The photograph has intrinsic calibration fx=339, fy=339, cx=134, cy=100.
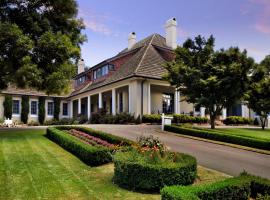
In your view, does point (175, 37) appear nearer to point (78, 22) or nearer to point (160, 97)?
point (160, 97)

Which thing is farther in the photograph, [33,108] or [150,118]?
[33,108]

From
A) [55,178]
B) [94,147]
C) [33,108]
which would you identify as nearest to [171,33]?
[33,108]

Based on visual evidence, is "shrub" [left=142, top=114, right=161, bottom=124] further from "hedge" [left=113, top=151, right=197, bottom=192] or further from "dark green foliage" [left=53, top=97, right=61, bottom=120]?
"hedge" [left=113, top=151, right=197, bottom=192]

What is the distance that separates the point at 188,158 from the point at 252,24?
4.40m

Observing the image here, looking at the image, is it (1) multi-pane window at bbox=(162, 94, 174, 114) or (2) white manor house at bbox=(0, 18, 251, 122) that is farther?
(1) multi-pane window at bbox=(162, 94, 174, 114)

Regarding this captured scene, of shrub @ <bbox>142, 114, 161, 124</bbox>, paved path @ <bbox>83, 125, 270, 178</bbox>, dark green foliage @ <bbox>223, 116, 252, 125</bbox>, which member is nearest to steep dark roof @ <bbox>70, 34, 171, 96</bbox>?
shrub @ <bbox>142, 114, 161, 124</bbox>

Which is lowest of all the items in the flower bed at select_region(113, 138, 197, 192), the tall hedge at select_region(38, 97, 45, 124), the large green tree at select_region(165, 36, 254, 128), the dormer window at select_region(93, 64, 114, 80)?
the flower bed at select_region(113, 138, 197, 192)

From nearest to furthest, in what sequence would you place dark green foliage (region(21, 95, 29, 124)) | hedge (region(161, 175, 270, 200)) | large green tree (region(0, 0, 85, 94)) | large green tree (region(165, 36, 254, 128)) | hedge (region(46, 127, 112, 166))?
hedge (region(161, 175, 270, 200)) → hedge (region(46, 127, 112, 166)) → large green tree (region(0, 0, 85, 94)) → large green tree (region(165, 36, 254, 128)) → dark green foliage (region(21, 95, 29, 124))

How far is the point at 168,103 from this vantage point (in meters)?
33.8

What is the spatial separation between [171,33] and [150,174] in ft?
94.3

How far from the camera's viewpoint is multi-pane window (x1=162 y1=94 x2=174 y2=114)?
33.3 metres

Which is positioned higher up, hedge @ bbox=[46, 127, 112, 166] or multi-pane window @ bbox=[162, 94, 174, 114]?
multi-pane window @ bbox=[162, 94, 174, 114]

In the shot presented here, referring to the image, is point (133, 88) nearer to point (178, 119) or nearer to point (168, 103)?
point (178, 119)

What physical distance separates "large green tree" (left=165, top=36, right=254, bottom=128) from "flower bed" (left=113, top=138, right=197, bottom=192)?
12.7m
